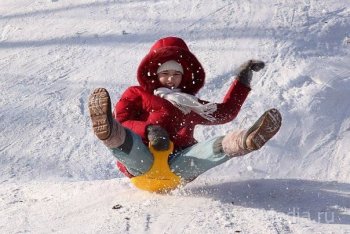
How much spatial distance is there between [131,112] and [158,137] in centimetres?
35

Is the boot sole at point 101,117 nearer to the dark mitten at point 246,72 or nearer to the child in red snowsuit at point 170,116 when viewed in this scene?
the child in red snowsuit at point 170,116

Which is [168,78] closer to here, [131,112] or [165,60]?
[165,60]

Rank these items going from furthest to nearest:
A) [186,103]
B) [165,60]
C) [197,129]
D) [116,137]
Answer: [197,129] < [165,60] < [186,103] < [116,137]

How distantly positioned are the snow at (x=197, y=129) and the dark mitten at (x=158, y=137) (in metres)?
0.27

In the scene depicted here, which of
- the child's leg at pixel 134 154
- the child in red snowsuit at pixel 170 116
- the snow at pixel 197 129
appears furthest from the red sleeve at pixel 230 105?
the child's leg at pixel 134 154

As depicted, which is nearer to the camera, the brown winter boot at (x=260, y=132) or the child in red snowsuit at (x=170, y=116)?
the brown winter boot at (x=260, y=132)

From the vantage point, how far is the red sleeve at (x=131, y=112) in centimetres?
316

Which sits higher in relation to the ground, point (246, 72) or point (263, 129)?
point (246, 72)

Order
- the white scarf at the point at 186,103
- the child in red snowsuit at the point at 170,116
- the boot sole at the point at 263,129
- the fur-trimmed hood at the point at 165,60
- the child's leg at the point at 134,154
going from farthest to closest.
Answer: the fur-trimmed hood at the point at 165,60 → the white scarf at the point at 186,103 → the child's leg at the point at 134,154 → the child in red snowsuit at the point at 170,116 → the boot sole at the point at 263,129

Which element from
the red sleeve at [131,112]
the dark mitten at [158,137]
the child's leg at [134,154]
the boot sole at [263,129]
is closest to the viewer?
the boot sole at [263,129]

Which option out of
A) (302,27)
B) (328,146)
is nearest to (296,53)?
(302,27)

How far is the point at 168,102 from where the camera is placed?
132 inches

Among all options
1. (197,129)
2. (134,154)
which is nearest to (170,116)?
(134,154)

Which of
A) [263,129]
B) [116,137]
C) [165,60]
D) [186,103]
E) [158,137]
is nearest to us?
[263,129]
